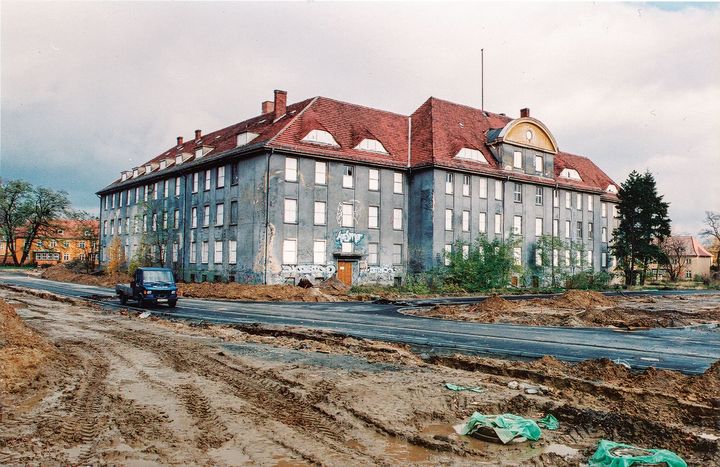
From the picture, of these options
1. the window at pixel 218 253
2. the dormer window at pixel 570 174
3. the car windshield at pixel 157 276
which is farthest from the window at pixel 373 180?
the dormer window at pixel 570 174

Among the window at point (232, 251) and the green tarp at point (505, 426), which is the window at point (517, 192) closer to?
the window at point (232, 251)

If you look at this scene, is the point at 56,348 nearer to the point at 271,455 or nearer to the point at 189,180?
the point at 271,455

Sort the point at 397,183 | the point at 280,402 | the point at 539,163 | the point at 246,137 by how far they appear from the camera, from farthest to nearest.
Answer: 1. the point at 539,163
2. the point at 397,183
3. the point at 246,137
4. the point at 280,402

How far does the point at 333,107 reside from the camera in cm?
4516

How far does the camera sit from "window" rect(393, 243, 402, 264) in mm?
44312

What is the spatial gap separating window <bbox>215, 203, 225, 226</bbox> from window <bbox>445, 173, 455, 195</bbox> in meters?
17.0

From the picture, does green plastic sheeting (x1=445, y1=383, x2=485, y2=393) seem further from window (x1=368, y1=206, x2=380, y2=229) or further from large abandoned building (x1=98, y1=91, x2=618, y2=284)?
window (x1=368, y1=206, x2=380, y2=229)

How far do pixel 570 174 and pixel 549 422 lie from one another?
5285 cm

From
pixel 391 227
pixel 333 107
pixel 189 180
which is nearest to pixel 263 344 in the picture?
pixel 391 227

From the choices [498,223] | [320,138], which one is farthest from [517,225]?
[320,138]

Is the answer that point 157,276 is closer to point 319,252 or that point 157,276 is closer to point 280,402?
point 319,252

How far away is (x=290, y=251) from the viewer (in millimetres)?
39062

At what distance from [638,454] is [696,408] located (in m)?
2.35

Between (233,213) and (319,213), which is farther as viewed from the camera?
(233,213)
